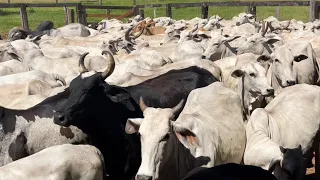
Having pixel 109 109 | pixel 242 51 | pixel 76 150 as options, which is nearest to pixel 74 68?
pixel 242 51

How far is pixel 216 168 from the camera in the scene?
433 cm

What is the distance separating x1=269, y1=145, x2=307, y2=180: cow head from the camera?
4.96 m

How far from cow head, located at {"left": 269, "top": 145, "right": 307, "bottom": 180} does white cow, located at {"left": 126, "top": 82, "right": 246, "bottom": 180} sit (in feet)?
2.12

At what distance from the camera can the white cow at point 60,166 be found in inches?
188

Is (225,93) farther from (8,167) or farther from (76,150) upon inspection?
(8,167)

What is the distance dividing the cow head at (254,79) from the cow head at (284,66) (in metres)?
0.55

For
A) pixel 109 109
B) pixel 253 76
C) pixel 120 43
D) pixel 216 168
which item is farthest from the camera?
pixel 120 43

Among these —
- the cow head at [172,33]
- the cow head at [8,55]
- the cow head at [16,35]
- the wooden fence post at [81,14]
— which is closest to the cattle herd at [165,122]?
the cow head at [8,55]

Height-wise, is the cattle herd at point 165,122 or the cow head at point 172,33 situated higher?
the cattle herd at point 165,122

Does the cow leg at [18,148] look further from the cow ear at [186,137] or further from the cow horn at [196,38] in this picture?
the cow horn at [196,38]

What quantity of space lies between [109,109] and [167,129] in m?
1.88

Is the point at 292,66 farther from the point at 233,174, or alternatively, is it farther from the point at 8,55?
the point at 8,55

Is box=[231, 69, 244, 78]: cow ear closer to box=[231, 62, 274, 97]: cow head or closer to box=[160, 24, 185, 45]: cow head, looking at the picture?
box=[231, 62, 274, 97]: cow head

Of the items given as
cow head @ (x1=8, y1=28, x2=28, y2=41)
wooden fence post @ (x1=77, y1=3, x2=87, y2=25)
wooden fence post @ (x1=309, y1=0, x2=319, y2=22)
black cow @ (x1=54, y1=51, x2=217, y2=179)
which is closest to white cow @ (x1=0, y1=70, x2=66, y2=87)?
black cow @ (x1=54, y1=51, x2=217, y2=179)
